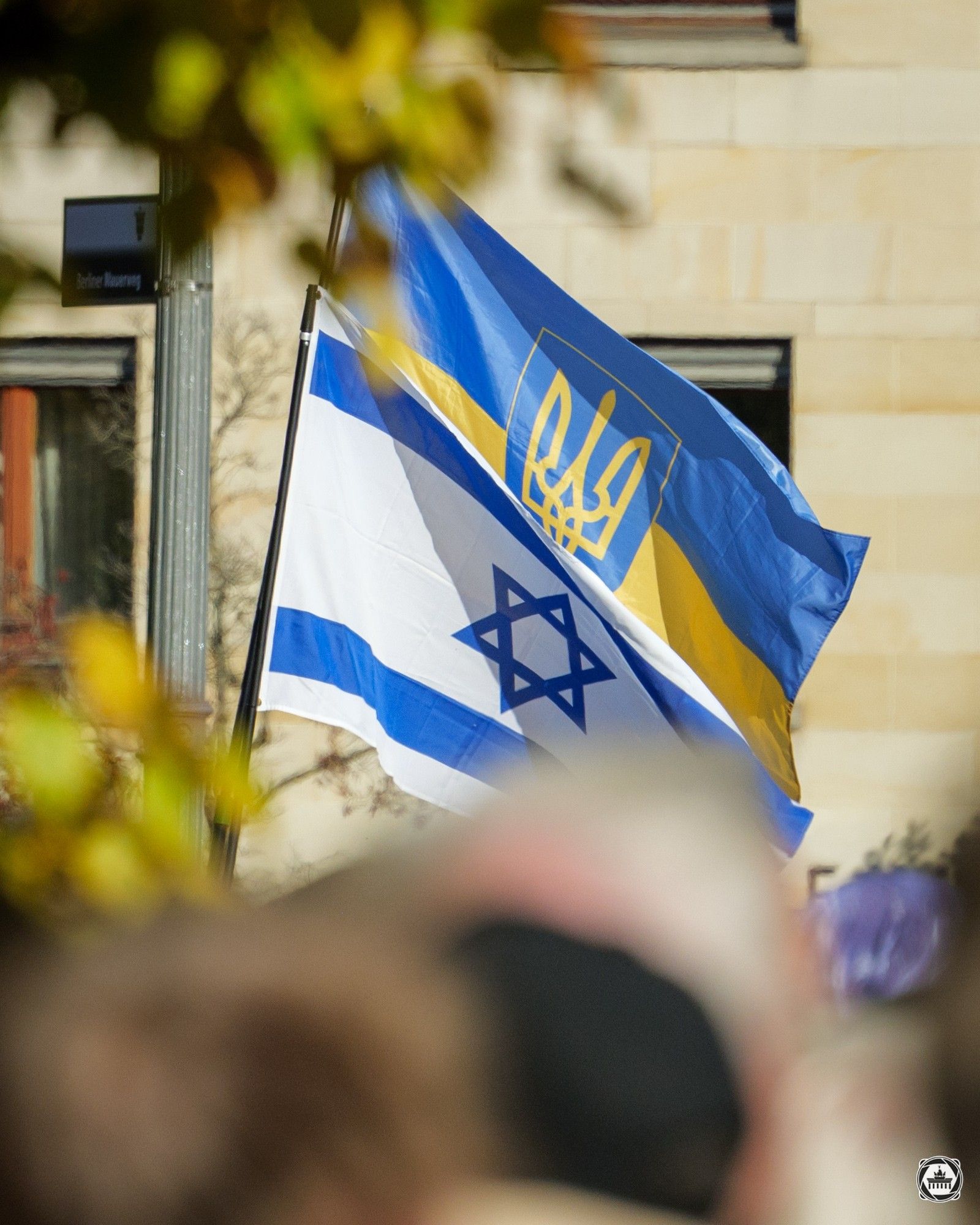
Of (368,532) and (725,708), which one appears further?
(725,708)

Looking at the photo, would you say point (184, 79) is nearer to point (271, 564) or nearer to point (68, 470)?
point (271, 564)

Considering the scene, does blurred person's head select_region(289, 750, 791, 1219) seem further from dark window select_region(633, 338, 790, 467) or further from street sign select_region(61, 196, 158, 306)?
dark window select_region(633, 338, 790, 467)

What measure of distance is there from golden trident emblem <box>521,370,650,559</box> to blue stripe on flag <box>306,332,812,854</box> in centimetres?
16

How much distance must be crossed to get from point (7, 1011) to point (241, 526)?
22.8ft

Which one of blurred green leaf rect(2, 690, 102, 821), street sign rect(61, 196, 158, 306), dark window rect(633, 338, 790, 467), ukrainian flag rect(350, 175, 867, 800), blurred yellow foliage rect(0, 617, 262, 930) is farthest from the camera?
dark window rect(633, 338, 790, 467)

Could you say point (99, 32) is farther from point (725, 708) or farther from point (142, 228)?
point (725, 708)

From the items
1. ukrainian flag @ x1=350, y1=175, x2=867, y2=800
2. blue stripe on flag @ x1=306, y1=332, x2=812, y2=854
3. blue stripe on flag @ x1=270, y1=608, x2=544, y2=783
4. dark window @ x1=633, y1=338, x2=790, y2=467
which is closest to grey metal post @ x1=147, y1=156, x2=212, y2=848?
blue stripe on flag @ x1=270, y1=608, x2=544, y2=783

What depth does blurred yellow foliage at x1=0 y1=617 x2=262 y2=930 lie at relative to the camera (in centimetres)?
134

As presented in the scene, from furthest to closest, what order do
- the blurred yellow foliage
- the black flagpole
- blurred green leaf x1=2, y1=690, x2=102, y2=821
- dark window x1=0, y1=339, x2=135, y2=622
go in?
dark window x1=0, y1=339, x2=135, y2=622, the black flagpole, blurred green leaf x1=2, y1=690, x2=102, y2=821, the blurred yellow foliage

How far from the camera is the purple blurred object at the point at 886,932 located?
0.95 m

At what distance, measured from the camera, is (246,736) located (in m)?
4.19

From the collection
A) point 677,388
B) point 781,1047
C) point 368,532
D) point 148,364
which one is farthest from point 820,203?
point 781,1047
